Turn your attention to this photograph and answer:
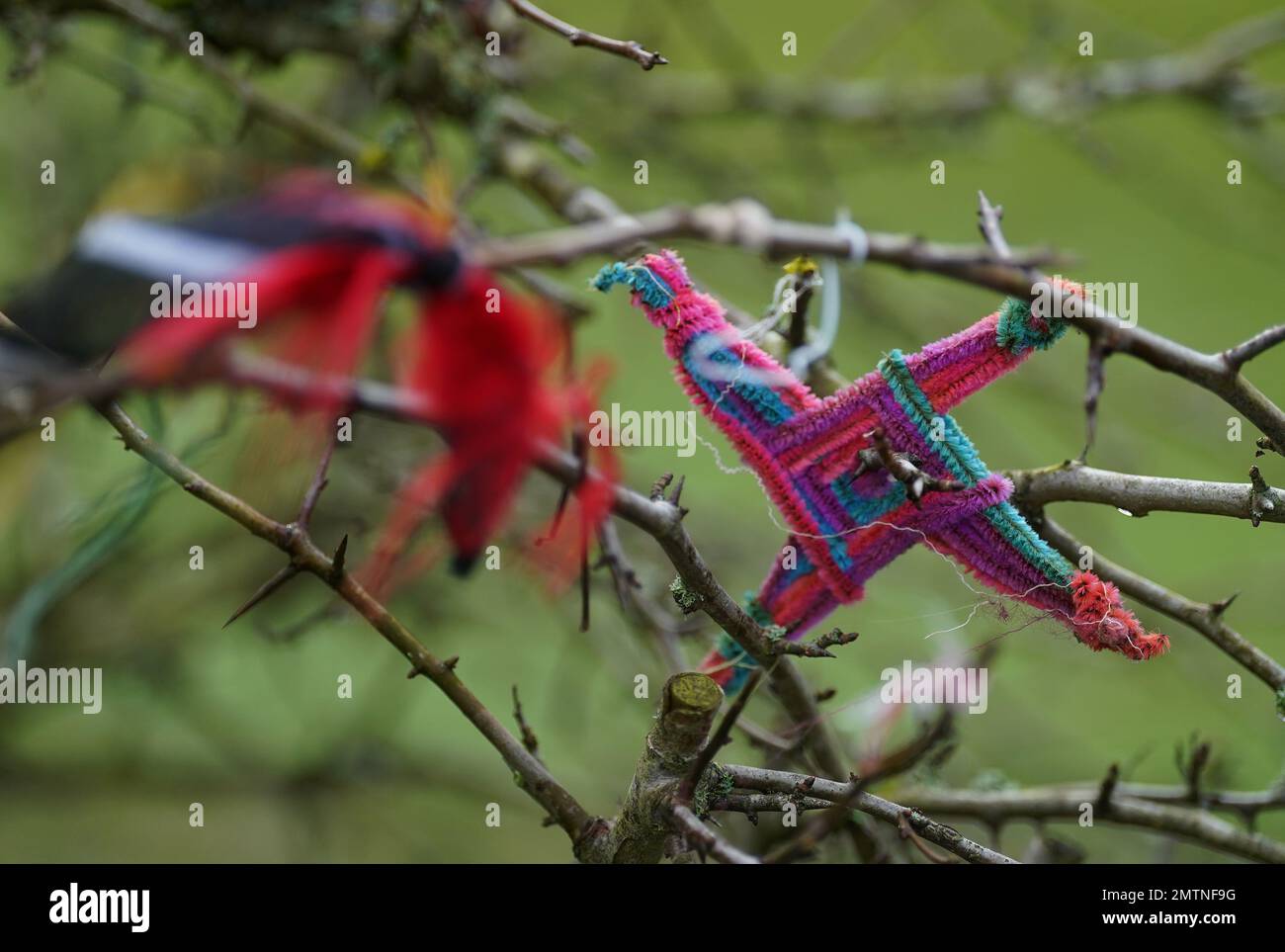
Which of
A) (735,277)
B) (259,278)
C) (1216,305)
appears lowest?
(259,278)

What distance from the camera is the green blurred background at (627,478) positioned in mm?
908

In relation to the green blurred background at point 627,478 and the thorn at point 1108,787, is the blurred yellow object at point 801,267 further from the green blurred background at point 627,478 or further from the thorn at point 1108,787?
the thorn at point 1108,787

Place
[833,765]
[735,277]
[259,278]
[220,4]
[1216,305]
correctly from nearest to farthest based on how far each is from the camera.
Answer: [259,278]
[833,765]
[220,4]
[735,277]
[1216,305]

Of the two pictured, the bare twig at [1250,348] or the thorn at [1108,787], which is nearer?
the bare twig at [1250,348]

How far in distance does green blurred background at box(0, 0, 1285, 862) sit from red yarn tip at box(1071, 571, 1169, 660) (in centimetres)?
3

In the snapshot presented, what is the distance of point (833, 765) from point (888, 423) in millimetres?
266

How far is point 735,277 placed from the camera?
1183mm

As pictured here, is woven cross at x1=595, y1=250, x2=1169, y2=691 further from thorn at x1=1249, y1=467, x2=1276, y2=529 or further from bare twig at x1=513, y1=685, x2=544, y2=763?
bare twig at x1=513, y1=685, x2=544, y2=763

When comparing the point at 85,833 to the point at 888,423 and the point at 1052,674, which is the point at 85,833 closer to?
the point at 1052,674
